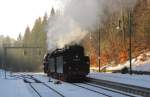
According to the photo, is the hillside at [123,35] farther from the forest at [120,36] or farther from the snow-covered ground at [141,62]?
the snow-covered ground at [141,62]

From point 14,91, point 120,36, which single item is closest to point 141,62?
point 120,36

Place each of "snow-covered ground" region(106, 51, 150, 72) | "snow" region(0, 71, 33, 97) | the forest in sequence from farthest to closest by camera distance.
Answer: the forest → "snow-covered ground" region(106, 51, 150, 72) → "snow" region(0, 71, 33, 97)

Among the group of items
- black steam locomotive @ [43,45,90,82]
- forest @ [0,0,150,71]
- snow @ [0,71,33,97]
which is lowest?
snow @ [0,71,33,97]

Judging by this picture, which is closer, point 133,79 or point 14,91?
point 14,91

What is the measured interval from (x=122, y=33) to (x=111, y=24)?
2984 millimetres

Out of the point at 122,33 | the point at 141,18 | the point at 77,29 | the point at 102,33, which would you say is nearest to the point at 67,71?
the point at 77,29

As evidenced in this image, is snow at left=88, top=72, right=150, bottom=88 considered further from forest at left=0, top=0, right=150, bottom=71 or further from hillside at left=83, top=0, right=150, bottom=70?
hillside at left=83, top=0, right=150, bottom=70

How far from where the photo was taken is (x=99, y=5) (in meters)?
44.8

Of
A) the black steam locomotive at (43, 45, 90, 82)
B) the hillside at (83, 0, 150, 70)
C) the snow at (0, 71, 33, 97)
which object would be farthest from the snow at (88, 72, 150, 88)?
the hillside at (83, 0, 150, 70)

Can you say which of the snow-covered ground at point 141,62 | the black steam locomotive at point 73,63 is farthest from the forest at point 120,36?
the black steam locomotive at point 73,63

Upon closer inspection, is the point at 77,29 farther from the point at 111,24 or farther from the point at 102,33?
the point at 102,33

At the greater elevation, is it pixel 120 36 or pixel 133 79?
pixel 120 36

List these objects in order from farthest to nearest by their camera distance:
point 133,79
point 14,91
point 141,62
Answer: point 141,62, point 133,79, point 14,91

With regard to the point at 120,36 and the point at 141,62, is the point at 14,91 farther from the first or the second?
the point at 120,36
